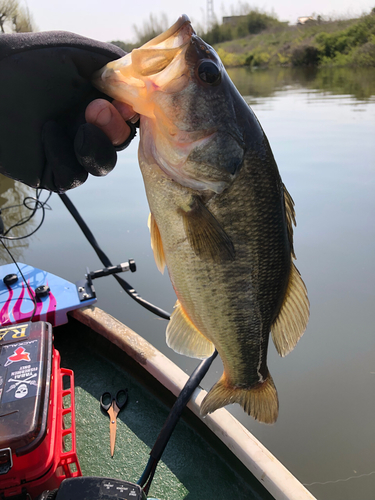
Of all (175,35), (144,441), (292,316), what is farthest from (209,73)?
(144,441)

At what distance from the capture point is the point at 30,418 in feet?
5.16

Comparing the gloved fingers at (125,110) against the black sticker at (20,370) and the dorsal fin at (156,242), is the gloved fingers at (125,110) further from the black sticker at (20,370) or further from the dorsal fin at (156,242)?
the black sticker at (20,370)

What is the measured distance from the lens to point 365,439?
286cm

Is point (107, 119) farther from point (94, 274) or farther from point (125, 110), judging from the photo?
point (94, 274)

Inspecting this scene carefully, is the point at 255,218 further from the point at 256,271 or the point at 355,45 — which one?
the point at 355,45

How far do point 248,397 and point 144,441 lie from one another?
1.06 meters

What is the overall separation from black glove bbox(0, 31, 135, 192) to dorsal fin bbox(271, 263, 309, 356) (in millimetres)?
903

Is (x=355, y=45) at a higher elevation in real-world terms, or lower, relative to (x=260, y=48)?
lower

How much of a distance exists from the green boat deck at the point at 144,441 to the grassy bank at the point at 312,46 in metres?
30.4

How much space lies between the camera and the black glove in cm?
129

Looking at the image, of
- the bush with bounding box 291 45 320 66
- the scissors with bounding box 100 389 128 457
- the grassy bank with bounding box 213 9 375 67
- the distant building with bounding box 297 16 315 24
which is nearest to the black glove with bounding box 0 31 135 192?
the scissors with bounding box 100 389 128 457

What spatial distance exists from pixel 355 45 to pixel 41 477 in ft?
123

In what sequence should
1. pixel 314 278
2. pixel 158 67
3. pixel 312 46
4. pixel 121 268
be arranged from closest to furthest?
pixel 158 67
pixel 121 268
pixel 314 278
pixel 312 46

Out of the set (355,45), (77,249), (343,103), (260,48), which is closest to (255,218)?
(77,249)
